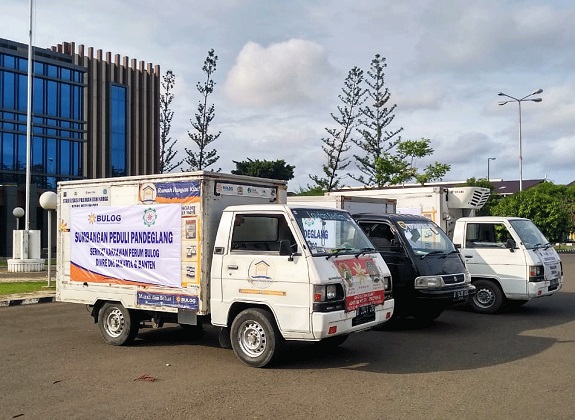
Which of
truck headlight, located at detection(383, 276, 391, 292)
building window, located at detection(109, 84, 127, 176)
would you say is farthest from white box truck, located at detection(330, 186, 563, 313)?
building window, located at detection(109, 84, 127, 176)

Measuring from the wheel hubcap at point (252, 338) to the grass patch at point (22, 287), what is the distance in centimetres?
1027

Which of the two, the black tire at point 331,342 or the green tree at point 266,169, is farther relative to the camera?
the green tree at point 266,169

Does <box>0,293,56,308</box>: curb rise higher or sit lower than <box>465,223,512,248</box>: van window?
lower

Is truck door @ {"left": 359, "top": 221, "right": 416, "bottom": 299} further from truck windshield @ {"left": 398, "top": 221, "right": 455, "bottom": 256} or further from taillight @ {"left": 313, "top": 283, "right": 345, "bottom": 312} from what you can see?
taillight @ {"left": 313, "top": 283, "right": 345, "bottom": 312}

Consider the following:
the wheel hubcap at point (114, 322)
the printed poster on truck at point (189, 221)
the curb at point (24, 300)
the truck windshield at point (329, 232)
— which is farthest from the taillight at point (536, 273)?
the curb at point (24, 300)

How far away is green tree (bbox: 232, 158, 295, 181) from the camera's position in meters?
49.7

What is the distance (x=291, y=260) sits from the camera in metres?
7.36

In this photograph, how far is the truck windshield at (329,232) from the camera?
301 inches

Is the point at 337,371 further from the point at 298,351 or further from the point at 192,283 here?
the point at 192,283

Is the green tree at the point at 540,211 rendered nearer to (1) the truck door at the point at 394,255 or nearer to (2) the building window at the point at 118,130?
(2) the building window at the point at 118,130

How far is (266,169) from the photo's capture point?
4984cm

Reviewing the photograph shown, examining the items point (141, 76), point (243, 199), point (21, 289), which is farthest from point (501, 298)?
point (141, 76)

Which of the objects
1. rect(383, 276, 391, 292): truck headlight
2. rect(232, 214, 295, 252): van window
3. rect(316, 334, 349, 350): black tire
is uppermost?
rect(232, 214, 295, 252): van window

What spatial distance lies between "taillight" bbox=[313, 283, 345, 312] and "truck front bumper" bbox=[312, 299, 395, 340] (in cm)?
6
